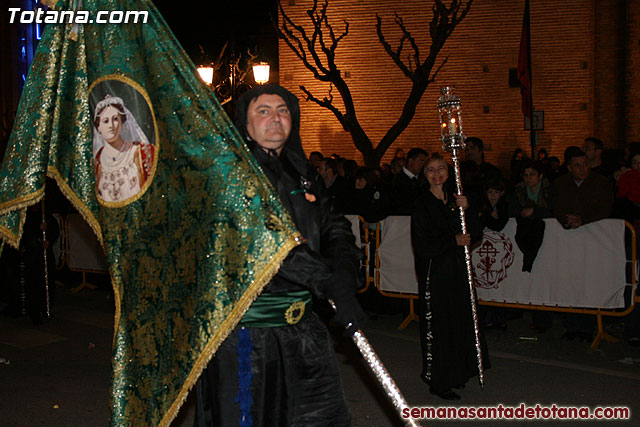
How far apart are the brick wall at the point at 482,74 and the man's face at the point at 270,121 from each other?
21.9 meters

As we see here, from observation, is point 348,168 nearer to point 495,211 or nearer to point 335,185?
point 335,185

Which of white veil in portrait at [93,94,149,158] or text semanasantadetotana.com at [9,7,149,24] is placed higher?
text semanasantadetotana.com at [9,7,149,24]

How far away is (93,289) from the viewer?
1252 centimetres

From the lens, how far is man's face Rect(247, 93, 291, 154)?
3.49 meters

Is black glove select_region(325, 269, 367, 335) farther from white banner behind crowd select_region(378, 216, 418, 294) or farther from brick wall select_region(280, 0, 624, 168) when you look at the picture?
brick wall select_region(280, 0, 624, 168)

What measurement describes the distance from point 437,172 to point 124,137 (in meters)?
3.70

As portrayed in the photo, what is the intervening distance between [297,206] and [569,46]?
22458mm

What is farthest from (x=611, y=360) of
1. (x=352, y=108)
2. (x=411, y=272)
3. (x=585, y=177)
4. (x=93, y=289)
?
(x=352, y=108)

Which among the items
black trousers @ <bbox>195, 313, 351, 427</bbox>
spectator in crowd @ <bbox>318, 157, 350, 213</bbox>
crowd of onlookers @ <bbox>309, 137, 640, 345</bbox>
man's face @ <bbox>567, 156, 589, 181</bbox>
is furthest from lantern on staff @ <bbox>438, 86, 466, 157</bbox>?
spectator in crowd @ <bbox>318, 157, 350, 213</bbox>

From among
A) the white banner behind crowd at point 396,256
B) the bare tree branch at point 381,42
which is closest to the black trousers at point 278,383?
the white banner behind crowd at point 396,256

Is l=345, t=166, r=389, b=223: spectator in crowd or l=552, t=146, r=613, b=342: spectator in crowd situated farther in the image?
l=345, t=166, r=389, b=223: spectator in crowd

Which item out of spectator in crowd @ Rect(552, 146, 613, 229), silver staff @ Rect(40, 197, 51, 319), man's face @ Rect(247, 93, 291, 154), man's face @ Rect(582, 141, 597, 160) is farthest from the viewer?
man's face @ Rect(582, 141, 597, 160)

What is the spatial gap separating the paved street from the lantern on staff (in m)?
2.06

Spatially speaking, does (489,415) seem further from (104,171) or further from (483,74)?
(483,74)
